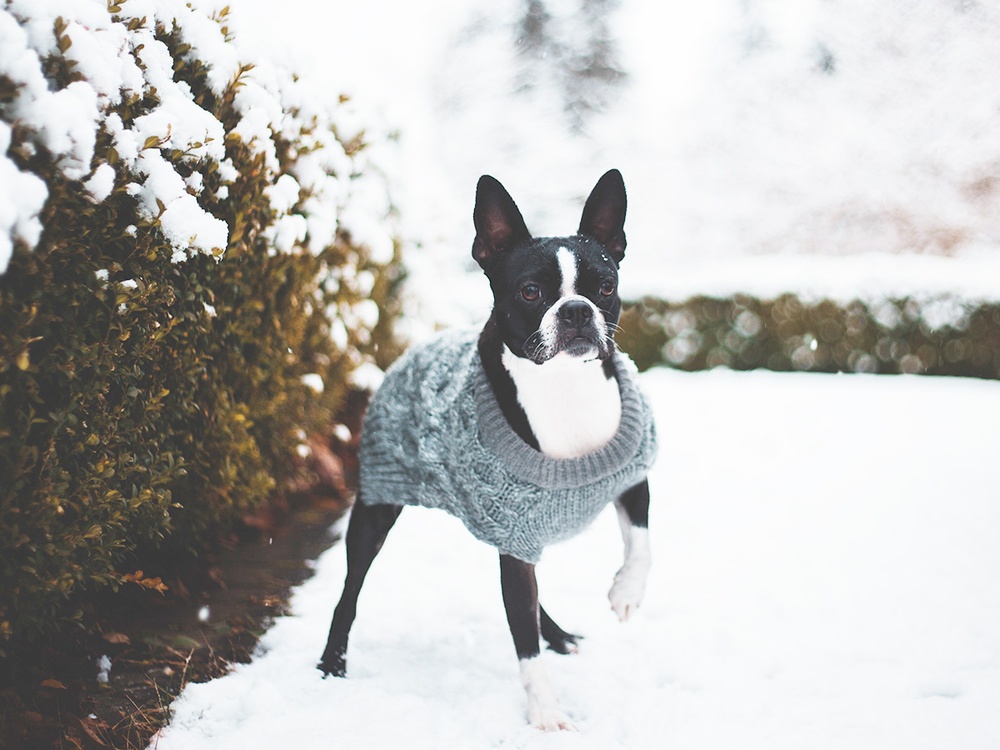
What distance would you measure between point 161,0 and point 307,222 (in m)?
1.57

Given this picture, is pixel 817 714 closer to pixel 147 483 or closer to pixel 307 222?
pixel 147 483

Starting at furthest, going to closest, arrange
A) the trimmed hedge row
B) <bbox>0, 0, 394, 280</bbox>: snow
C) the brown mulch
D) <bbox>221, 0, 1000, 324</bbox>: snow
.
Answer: the trimmed hedge row → <bbox>221, 0, 1000, 324</bbox>: snow → the brown mulch → <bbox>0, 0, 394, 280</bbox>: snow

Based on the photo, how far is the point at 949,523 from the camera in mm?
4500

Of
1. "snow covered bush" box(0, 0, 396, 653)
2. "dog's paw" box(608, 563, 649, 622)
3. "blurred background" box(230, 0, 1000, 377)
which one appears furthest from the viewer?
"blurred background" box(230, 0, 1000, 377)

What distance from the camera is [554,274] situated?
2.41 m

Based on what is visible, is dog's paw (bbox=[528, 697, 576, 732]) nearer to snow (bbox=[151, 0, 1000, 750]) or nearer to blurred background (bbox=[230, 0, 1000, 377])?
snow (bbox=[151, 0, 1000, 750])

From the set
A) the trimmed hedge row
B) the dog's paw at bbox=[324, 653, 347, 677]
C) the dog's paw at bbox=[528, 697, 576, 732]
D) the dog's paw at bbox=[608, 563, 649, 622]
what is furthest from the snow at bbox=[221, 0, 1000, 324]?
the dog's paw at bbox=[528, 697, 576, 732]

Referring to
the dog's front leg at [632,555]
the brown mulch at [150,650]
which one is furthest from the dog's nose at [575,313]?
the brown mulch at [150,650]

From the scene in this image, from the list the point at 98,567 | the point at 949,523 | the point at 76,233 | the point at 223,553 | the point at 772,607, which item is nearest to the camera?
the point at 76,233

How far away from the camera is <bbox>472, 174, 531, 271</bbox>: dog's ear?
255 centimetres

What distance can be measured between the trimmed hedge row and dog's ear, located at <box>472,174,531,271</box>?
7535 mm

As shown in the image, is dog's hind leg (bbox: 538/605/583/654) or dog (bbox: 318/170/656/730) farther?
dog's hind leg (bbox: 538/605/583/654)

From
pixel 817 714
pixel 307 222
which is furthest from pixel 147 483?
pixel 817 714

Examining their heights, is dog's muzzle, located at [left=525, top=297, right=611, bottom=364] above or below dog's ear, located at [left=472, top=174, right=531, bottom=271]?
below
